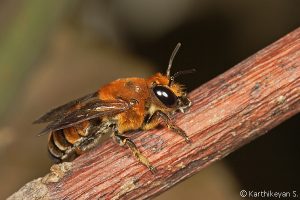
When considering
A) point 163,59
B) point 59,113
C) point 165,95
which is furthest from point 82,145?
point 163,59

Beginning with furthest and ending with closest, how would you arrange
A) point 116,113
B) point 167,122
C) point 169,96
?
point 116,113 < point 169,96 < point 167,122

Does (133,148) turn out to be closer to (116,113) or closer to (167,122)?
(167,122)

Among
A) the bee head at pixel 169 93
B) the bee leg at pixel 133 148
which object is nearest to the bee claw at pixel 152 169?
the bee leg at pixel 133 148

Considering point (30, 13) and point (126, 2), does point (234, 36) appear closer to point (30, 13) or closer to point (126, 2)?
point (126, 2)

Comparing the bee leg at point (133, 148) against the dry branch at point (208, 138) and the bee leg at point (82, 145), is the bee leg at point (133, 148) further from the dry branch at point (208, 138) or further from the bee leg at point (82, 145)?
the bee leg at point (82, 145)

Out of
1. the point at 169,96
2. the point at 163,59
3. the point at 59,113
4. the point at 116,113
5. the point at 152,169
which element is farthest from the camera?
the point at 163,59

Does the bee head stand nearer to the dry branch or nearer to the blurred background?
the dry branch
